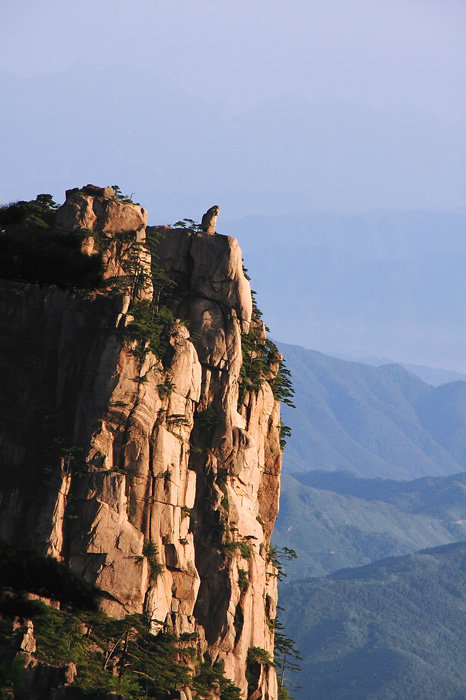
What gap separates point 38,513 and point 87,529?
12.6 feet

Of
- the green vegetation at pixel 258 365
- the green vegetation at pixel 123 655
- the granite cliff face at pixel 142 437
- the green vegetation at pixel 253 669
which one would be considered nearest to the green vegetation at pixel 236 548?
Answer: the granite cliff face at pixel 142 437

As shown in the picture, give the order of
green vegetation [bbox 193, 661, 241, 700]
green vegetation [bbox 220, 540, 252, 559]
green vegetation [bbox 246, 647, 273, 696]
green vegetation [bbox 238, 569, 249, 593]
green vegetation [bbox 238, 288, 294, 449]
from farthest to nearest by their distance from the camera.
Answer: green vegetation [bbox 238, 288, 294, 449]
green vegetation [bbox 246, 647, 273, 696]
green vegetation [bbox 238, 569, 249, 593]
green vegetation [bbox 220, 540, 252, 559]
green vegetation [bbox 193, 661, 241, 700]

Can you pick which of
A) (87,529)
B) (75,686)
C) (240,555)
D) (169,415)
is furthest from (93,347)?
(75,686)

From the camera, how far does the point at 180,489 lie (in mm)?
92438

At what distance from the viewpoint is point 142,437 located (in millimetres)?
89688

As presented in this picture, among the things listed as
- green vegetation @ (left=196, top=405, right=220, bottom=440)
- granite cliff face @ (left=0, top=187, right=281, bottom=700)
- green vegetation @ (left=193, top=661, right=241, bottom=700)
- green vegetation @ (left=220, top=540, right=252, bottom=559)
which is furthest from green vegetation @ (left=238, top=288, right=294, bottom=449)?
green vegetation @ (left=193, top=661, right=241, bottom=700)

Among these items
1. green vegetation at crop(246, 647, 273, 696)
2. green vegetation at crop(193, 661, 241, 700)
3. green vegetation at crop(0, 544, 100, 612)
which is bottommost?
green vegetation at crop(0, 544, 100, 612)

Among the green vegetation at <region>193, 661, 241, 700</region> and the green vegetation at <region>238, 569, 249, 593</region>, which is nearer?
the green vegetation at <region>193, 661, 241, 700</region>

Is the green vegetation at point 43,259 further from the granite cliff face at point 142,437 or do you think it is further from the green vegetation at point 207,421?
the green vegetation at point 207,421

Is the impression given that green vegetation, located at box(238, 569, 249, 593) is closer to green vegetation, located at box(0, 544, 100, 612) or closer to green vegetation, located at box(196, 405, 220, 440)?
green vegetation, located at box(196, 405, 220, 440)

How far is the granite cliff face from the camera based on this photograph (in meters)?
87.3

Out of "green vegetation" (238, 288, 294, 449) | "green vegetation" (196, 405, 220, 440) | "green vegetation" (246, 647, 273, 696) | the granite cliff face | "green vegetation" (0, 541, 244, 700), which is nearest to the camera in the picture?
"green vegetation" (0, 541, 244, 700)

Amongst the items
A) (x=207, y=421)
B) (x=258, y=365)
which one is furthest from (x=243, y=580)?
(x=258, y=365)

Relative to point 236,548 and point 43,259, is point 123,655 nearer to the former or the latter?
point 236,548
